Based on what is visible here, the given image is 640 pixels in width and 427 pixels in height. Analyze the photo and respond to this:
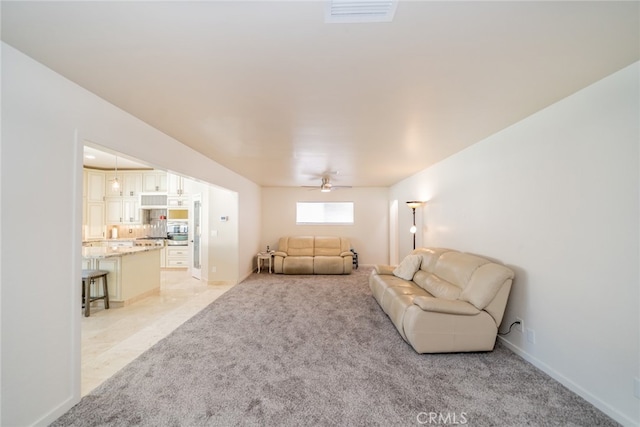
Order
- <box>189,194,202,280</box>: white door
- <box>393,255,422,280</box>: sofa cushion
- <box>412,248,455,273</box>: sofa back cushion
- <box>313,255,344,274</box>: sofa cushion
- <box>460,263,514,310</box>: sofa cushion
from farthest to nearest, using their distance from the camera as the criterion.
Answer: <box>313,255,344,274</box>: sofa cushion → <box>189,194,202,280</box>: white door → <box>393,255,422,280</box>: sofa cushion → <box>412,248,455,273</box>: sofa back cushion → <box>460,263,514,310</box>: sofa cushion

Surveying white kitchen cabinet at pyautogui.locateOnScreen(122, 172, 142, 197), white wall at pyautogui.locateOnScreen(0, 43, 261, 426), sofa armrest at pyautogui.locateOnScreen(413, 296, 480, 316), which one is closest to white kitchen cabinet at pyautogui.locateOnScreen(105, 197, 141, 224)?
white kitchen cabinet at pyautogui.locateOnScreen(122, 172, 142, 197)

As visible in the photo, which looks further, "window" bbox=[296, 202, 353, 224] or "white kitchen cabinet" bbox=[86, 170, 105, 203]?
"window" bbox=[296, 202, 353, 224]

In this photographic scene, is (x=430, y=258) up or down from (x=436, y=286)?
up

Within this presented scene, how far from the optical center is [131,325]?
3.37 m

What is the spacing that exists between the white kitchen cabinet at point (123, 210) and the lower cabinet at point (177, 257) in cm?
118

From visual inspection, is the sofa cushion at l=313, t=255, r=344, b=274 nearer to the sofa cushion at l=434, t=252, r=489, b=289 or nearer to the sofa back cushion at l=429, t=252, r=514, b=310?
the sofa cushion at l=434, t=252, r=489, b=289

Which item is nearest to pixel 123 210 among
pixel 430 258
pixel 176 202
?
pixel 176 202

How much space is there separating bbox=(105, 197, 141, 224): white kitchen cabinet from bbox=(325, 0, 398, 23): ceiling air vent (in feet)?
24.1

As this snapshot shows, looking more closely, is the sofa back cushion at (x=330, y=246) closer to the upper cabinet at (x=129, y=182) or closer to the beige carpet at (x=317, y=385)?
the beige carpet at (x=317, y=385)

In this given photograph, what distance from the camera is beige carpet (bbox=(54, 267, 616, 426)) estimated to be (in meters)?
1.80

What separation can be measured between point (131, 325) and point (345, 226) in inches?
219

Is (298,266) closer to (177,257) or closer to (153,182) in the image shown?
(177,257)

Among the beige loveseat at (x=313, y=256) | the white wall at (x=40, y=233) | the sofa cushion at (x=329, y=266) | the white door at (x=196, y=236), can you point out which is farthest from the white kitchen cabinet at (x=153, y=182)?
the white wall at (x=40, y=233)

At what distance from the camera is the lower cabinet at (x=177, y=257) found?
21.9ft
